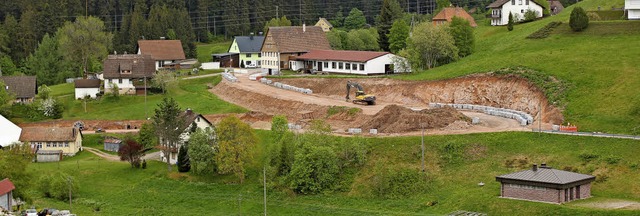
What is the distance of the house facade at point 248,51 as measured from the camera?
4747 inches

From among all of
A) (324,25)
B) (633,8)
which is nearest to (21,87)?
(324,25)

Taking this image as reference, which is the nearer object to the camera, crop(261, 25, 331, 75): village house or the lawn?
crop(261, 25, 331, 75): village house

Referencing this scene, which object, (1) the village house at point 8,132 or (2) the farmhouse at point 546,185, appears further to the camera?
(1) the village house at point 8,132

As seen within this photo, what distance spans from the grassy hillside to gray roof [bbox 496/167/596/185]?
32.1 ft

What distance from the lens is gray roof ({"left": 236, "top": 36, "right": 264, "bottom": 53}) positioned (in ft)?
398

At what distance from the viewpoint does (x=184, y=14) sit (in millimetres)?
139875

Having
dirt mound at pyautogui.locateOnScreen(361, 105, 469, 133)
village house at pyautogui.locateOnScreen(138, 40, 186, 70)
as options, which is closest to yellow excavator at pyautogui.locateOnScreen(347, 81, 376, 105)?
dirt mound at pyautogui.locateOnScreen(361, 105, 469, 133)

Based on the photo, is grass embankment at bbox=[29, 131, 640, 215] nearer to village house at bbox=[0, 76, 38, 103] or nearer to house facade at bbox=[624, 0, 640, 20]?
village house at bbox=[0, 76, 38, 103]

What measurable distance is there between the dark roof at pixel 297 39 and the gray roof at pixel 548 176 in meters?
54.7

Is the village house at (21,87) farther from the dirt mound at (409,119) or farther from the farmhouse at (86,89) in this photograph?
the dirt mound at (409,119)

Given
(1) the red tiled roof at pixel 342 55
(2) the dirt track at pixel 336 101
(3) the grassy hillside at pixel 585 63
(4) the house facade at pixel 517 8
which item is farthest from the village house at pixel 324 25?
(3) the grassy hillside at pixel 585 63

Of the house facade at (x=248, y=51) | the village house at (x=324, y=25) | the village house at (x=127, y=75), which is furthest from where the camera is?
the village house at (x=324, y=25)

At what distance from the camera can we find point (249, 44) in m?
122

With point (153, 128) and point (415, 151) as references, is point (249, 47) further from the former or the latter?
point (415, 151)
